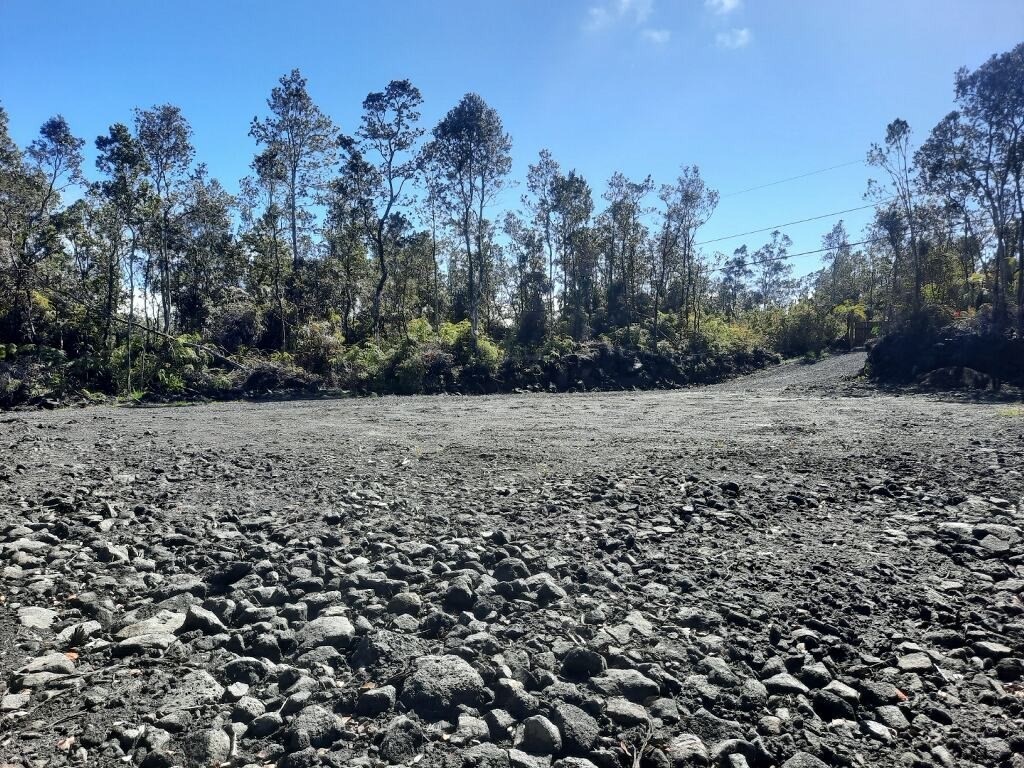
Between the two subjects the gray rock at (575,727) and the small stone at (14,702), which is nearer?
the gray rock at (575,727)

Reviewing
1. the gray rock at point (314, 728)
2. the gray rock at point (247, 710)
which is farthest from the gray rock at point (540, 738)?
the gray rock at point (247, 710)

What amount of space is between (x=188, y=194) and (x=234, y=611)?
32.4 metres

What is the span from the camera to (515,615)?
3.36 metres

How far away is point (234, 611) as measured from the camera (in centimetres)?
343

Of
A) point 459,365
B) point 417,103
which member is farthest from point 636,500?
point 417,103

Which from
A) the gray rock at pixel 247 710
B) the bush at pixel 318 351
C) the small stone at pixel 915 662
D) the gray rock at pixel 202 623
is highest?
the bush at pixel 318 351

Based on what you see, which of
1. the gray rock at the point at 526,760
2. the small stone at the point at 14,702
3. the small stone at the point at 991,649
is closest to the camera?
the gray rock at the point at 526,760

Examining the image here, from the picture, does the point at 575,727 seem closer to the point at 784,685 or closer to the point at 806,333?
the point at 784,685

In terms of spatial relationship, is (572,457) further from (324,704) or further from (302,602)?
(324,704)

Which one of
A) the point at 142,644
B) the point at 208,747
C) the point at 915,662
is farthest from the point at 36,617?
the point at 915,662

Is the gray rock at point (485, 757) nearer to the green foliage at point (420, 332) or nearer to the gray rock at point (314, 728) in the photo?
the gray rock at point (314, 728)

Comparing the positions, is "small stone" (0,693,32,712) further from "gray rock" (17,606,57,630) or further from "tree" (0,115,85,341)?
"tree" (0,115,85,341)

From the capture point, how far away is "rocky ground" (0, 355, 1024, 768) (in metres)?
2.33

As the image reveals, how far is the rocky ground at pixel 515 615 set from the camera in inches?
91.7
